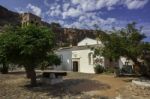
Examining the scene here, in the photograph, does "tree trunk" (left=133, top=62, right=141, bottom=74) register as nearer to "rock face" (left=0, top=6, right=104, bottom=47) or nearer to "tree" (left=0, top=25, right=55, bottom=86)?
"tree" (left=0, top=25, right=55, bottom=86)

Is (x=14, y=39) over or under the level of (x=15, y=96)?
over

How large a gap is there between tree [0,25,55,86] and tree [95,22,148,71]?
5.77 m

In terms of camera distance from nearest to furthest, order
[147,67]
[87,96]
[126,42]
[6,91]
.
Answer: [87,96], [6,91], [126,42], [147,67]

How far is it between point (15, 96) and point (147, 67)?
529 inches

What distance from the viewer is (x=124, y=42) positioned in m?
21.6

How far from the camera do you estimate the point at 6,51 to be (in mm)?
18734

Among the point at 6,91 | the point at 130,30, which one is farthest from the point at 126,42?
the point at 6,91

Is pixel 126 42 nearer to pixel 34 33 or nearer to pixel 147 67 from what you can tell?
pixel 147 67

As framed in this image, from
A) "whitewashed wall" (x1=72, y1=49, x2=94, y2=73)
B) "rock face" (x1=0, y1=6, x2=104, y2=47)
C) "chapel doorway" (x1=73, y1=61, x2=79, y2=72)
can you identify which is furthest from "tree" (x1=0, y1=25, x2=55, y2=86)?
"rock face" (x1=0, y1=6, x2=104, y2=47)

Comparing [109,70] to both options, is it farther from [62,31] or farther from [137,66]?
[62,31]

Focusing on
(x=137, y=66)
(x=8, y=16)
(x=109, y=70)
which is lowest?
(x=109, y=70)

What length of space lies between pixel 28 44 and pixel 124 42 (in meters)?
8.91

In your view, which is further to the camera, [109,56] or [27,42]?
[109,56]

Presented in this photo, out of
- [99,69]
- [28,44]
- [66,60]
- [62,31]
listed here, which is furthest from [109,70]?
[62,31]
